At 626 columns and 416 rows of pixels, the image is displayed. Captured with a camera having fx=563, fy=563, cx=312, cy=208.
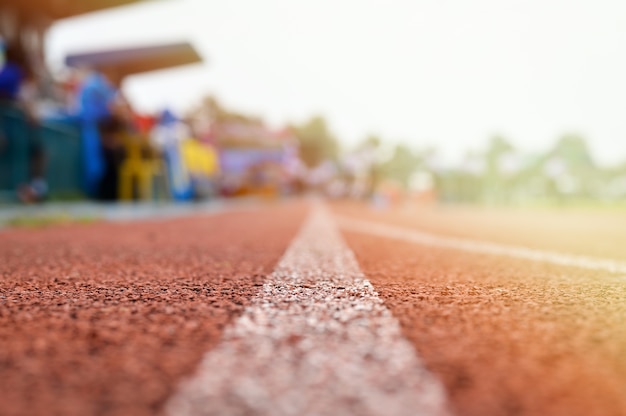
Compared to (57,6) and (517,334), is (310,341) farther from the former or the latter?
(57,6)

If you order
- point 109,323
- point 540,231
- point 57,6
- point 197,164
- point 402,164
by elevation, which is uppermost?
point 57,6

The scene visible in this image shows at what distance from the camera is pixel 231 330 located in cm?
151

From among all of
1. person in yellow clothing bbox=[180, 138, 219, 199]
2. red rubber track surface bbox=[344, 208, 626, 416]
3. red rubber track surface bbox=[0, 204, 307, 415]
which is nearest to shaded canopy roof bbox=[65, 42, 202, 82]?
person in yellow clothing bbox=[180, 138, 219, 199]

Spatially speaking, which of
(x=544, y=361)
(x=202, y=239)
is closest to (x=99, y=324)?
(x=544, y=361)

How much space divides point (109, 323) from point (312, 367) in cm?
71

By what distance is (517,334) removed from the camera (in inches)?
61.4

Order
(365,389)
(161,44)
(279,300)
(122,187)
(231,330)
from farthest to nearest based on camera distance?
(161,44) → (122,187) → (279,300) → (231,330) → (365,389)

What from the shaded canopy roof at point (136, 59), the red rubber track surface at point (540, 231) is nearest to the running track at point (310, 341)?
the red rubber track surface at point (540, 231)

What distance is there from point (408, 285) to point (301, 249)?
1.76m

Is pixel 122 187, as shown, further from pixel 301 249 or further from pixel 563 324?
pixel 563 324

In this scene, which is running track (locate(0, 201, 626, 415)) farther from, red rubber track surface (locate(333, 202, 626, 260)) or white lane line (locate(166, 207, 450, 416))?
red rubber track surface (locate(333, 202, 626, 260))

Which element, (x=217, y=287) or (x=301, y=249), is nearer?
(x=217, y=287)

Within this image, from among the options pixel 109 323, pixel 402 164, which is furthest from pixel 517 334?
pixel 402 164

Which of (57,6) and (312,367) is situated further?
(57,6)
